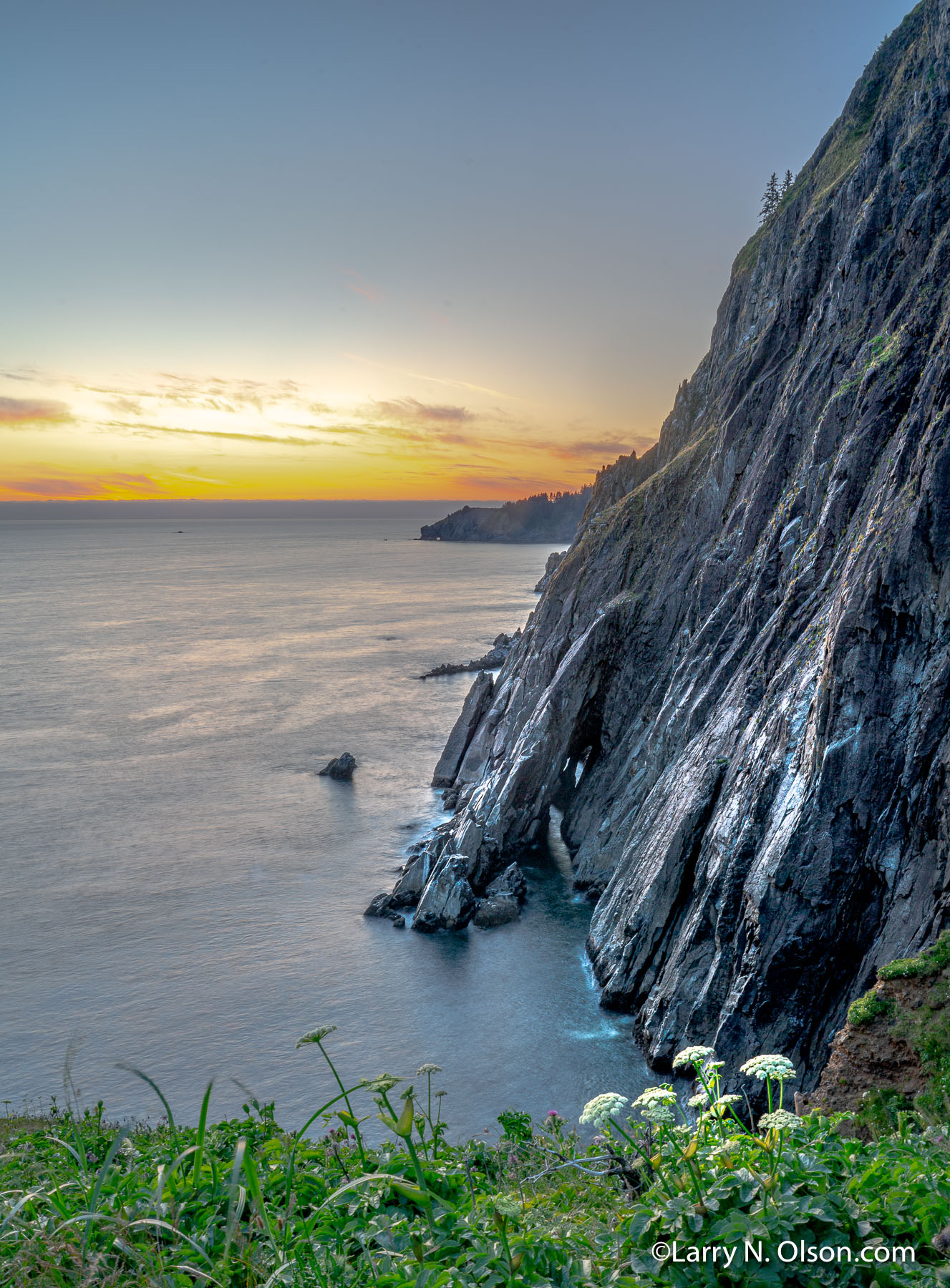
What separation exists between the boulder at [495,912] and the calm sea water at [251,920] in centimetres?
67

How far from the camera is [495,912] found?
122 ft

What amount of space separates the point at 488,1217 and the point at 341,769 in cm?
5401

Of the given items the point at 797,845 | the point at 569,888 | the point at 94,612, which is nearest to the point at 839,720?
the point at 797,845

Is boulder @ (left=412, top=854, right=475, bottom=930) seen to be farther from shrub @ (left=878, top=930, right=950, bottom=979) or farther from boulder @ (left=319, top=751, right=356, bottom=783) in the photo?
shrub @ (left=878, top=930, right=950, bottom=979)

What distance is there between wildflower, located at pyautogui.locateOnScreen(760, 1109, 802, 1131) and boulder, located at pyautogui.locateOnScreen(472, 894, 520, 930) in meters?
32.8

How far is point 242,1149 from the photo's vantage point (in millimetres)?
3824

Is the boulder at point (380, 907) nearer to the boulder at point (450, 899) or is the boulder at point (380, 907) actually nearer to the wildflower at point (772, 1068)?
the boulder at point (450, 899)

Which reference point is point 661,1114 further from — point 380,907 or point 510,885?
point 510,885

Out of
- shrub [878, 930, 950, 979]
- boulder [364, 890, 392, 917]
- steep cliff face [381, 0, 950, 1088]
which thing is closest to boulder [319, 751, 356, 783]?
steep cliff face [381, 0, 950, 1088]

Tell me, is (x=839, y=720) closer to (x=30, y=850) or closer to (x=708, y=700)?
(x=708, y=700)

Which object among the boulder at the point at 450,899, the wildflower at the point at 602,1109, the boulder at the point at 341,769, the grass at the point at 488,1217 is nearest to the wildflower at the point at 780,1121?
the grass at the point at 488,1217

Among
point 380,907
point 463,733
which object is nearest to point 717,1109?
point 380,907

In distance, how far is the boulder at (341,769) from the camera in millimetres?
57469

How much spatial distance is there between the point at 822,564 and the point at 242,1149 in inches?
1059
